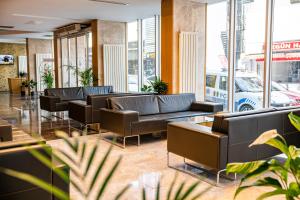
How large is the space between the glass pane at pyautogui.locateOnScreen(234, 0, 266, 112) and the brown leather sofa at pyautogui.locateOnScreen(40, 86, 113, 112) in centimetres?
407

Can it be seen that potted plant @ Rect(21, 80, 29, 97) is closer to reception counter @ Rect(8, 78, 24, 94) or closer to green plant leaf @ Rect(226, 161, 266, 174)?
reception counter @ Rect(8, 78, 24, 94)

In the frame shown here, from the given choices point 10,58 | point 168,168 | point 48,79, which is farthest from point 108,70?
point 10,58

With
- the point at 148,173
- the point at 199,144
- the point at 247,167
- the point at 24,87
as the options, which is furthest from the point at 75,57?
the point at 247,167

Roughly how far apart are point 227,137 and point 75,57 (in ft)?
33.7

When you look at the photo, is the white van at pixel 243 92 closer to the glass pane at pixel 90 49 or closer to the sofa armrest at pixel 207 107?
the sofa armrest at pixel 207 107

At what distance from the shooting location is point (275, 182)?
154cm

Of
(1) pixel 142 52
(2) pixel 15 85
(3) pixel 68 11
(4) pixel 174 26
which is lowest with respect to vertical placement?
(2) pixel 15 85

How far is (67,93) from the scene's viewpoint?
884cm

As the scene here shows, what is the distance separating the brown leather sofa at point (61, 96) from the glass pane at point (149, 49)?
157 cm

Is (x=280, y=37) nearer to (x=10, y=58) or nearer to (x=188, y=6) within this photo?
(x=188, y=6)

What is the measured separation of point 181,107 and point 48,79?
770 centimetres

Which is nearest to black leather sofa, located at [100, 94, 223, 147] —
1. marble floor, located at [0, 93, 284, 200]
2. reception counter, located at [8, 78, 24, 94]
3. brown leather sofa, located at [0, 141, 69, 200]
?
marble floor, located at [0, 93, 284, 200]

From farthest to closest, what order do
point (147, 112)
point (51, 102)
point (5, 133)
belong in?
point (51, 102), point (147, 112), point (5, 133)

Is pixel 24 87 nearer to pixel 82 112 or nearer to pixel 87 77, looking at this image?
pixel 87 77
